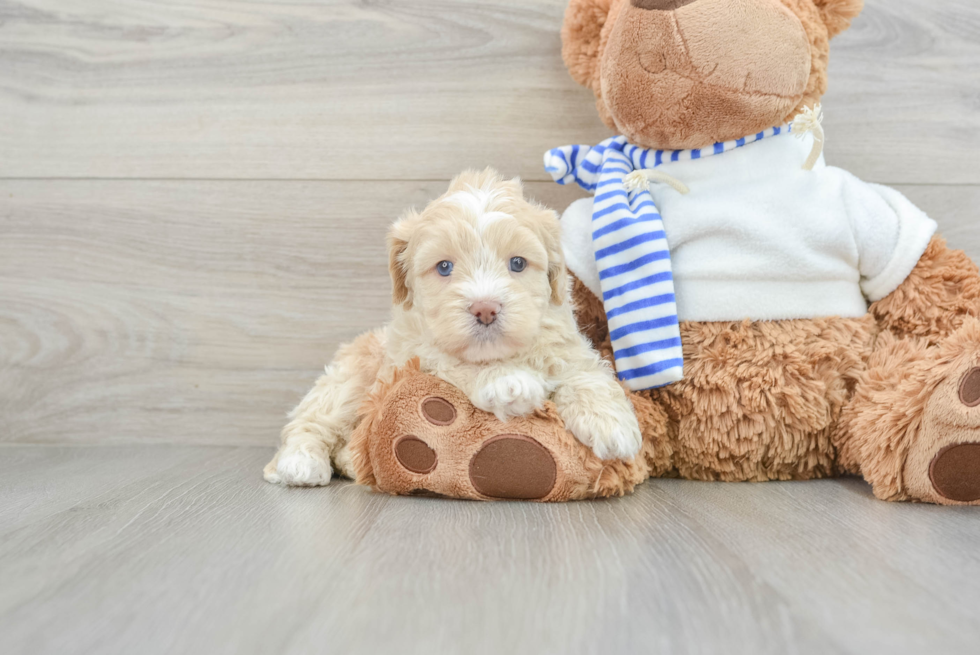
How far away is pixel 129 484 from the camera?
3.59 feet

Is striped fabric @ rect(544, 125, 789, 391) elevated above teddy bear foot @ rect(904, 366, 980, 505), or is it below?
above

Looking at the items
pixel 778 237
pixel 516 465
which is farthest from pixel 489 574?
pixel 778 237

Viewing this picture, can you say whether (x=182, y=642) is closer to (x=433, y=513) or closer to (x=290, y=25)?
(x=433, y=513)

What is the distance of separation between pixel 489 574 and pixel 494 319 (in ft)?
1.12

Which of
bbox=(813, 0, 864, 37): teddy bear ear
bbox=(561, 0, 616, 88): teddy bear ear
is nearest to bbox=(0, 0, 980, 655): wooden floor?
bbox=(561, 0, 616, 88): teddy bear ear

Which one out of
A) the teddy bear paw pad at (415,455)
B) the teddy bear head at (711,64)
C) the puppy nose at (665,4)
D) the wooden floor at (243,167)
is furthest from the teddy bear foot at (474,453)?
the puppy nose at (665,4)

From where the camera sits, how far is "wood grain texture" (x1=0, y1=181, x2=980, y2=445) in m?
1.40

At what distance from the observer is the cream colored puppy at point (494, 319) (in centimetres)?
91

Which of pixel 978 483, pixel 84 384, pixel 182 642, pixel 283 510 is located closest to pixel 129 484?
pixel 283 510

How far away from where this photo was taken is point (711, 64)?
99 centimetres

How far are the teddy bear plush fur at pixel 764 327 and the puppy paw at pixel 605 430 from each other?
0.15m

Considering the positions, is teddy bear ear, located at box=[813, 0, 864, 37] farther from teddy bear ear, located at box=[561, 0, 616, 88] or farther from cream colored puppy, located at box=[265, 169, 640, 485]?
cream colored puppy, located at box=[265, 169, 640, 485]

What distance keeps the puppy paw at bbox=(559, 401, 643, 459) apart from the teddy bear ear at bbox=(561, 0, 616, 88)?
0.56 meters

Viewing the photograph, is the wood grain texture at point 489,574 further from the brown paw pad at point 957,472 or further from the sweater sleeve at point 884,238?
the sweater sleeve at point 884,238
